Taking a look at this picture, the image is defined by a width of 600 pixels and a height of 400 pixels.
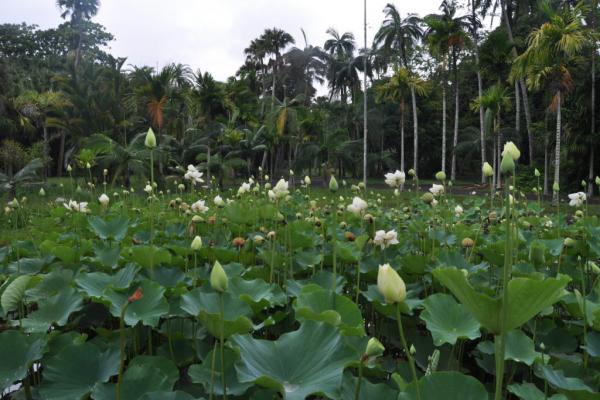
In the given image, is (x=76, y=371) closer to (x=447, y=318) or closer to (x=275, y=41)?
(x=447, y=318)

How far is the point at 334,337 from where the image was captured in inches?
35.2

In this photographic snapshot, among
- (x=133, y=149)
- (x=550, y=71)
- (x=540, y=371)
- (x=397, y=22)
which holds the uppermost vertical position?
(x=397, y=22)

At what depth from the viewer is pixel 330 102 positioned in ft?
97.6

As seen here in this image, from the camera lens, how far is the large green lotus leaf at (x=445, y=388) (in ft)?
Result: 2.51

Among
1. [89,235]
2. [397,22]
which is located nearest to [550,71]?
[397,22]

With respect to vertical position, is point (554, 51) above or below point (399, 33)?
below

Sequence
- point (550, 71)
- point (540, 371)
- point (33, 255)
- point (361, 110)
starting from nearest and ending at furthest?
1. point (540, 371)
2. point (33, 255)
3. point (550, 71)
4. point (361, 110)

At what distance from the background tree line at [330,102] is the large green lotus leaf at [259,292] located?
25.2ft

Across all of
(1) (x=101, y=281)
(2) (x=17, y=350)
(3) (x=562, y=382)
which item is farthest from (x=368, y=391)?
(1) (x=101, y=281)

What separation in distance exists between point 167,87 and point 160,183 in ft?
12.5

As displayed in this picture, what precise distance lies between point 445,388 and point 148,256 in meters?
1.08

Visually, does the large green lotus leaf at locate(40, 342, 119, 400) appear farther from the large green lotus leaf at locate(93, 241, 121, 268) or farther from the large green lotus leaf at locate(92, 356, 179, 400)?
the large green lotus leaf at locate(93, 241, 121, 268)

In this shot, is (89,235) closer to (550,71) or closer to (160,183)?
(160,183)

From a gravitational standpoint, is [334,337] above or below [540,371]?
above
